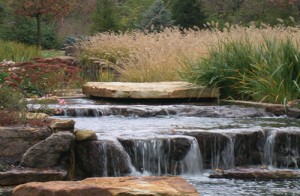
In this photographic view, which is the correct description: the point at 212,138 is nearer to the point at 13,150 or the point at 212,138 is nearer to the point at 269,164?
the point at 269,164

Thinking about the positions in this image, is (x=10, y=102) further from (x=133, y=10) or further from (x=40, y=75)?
(x=133, y=10)

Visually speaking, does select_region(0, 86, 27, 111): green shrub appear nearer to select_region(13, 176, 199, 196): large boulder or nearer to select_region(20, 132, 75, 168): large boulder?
select_region(20, 132, 75, 168): large boulder

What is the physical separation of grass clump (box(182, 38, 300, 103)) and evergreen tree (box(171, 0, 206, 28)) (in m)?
15.3

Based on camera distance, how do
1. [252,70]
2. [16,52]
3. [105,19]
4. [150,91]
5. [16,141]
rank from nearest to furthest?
[16,141] < [150,91] < [252,70] < [16,52] < [105,19]

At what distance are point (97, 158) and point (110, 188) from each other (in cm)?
212

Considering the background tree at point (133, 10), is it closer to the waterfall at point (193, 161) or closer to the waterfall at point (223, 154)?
the waterfall at point (223, 154)

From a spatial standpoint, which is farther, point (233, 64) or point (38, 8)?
point (38, 8)

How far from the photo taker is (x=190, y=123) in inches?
393

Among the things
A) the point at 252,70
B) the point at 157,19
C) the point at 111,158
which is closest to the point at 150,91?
the point at 252,70

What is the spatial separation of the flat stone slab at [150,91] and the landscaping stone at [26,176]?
4.78 m

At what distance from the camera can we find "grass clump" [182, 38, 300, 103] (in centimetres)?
1206

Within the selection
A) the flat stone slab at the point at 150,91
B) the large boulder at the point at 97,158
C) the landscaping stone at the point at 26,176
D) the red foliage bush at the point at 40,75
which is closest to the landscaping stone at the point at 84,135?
the large boulder at the point at 97,158

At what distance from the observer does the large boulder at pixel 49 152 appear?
304 inches

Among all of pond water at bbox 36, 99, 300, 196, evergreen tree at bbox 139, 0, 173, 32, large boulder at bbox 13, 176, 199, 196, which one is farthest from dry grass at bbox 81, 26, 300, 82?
evergreen tree at bbox 139, 0, 173, 32
